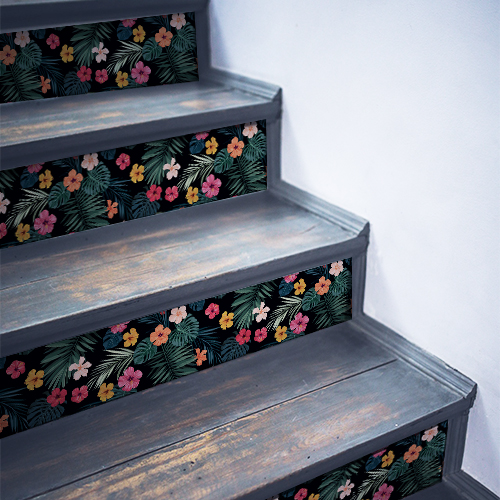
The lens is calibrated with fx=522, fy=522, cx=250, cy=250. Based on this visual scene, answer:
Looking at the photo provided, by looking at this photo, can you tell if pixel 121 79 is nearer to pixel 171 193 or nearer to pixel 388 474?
pixel 171 193

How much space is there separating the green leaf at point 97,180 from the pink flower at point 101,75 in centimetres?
39

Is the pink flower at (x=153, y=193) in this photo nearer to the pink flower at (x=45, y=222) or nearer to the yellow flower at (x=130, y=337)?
the pink flower at (x=45, y=222)

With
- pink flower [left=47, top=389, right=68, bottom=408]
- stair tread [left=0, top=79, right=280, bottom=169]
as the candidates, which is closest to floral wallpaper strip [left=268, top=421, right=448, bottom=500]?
pink flower [left=47, top=389, right=68, bottom=408]

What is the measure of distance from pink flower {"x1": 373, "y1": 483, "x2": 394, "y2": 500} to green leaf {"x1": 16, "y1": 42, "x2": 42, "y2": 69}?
4.36 ft

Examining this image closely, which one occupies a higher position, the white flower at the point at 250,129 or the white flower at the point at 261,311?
the white flower at the point at 250,129

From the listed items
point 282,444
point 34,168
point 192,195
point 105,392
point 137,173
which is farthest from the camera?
point 192,195

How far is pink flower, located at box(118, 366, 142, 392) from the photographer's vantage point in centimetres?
107

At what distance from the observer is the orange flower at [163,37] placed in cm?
151

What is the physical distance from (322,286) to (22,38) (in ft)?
3.28

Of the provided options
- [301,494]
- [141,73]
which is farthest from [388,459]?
[141,73]

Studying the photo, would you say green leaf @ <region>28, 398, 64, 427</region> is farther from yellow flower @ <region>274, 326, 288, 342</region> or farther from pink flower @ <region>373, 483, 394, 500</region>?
pink flower @ <region>373, 483, 394, 500</region>

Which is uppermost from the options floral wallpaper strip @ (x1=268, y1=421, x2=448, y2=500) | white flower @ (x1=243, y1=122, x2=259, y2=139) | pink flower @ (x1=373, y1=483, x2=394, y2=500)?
white flower @ (x1=243, y1=122, x2=259, y2=139)

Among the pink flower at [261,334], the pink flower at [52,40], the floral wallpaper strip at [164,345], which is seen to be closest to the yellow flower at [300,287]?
the floral wallpaper strip at [164,345]

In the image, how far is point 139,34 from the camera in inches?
58.0
